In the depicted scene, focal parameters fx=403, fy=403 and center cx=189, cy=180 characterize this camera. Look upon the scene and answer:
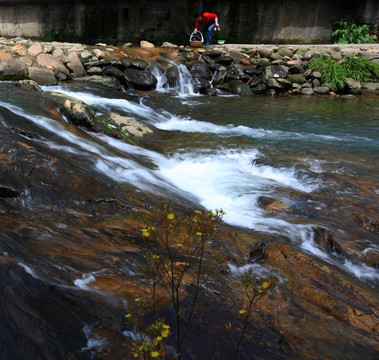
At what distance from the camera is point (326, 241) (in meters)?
4.13

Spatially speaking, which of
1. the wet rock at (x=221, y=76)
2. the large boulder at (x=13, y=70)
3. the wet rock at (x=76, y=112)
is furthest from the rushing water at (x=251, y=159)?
the wet rock at (x=221, y=76)

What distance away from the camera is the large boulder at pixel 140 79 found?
1237cm

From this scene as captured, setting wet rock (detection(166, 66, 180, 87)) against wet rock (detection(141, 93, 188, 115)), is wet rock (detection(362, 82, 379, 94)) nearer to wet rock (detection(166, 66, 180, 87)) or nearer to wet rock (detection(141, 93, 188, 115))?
wet rock (detection(166, 66, 180, 87))

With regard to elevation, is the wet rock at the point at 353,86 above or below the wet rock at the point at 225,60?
below

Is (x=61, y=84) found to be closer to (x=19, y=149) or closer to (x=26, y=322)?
(x=19, y=149)

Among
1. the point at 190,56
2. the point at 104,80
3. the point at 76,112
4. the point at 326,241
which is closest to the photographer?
the point at 326,241

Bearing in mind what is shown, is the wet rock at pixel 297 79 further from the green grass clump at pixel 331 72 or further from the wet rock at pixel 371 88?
the wet rock at pixel 371 88

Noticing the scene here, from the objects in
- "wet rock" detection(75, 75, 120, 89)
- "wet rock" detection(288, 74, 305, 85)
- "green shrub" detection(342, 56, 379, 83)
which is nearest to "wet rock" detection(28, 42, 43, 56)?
"wet rock" detection(75, 75, 120, 89)

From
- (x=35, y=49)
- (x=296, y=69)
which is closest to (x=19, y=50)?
(x=35, y=49)

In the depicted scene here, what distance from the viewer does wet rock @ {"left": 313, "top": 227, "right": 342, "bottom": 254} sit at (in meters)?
4.08

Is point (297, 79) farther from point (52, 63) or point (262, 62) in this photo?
point (52, 63)

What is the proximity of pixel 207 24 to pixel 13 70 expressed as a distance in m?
8.65

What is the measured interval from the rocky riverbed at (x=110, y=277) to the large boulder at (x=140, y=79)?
692 centimetres

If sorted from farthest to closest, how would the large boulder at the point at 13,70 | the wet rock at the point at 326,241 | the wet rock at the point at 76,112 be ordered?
1. the large boulder at the point at 13,70
2. the wet rock at the point at 76,112
3. the wet rock at the point at 326,241
